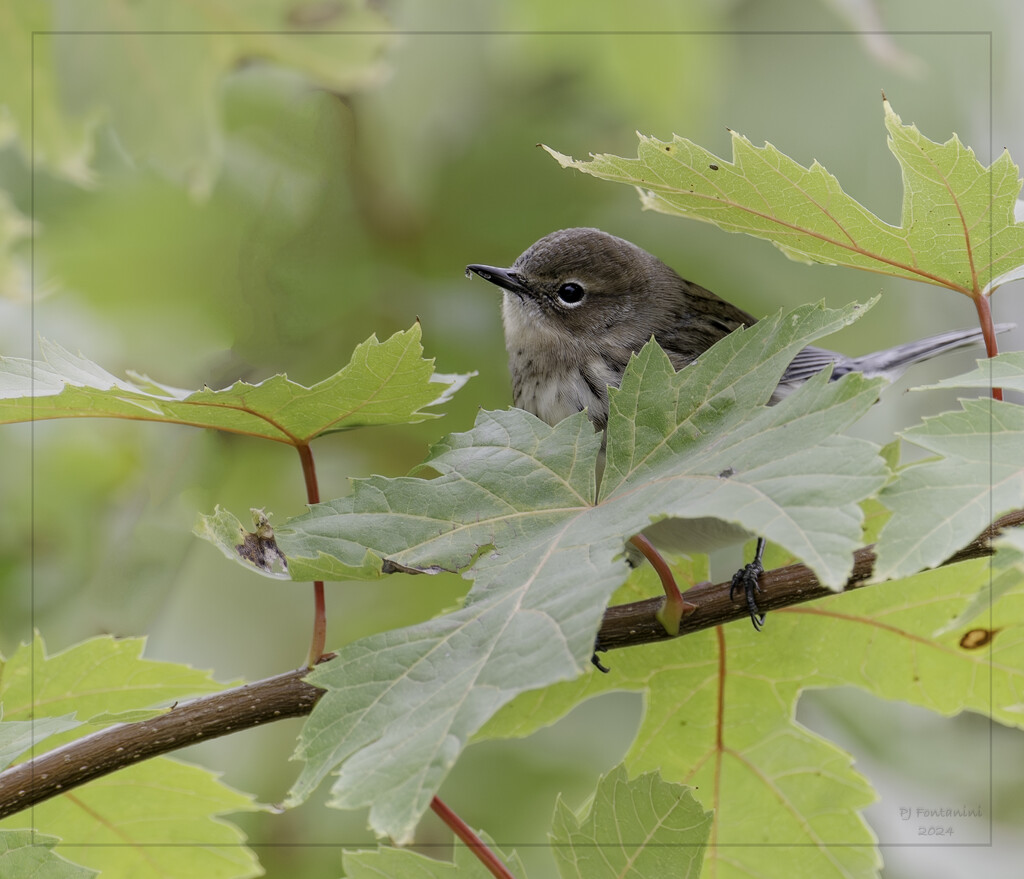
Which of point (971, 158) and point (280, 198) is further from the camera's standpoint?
point (280, 198)

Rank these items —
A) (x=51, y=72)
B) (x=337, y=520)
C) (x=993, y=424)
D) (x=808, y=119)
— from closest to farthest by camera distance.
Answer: (x=993, y=424) → (x=337, y=520) → (x=51, y=72) → (x=808, y=119)

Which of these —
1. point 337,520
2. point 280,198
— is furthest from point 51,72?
point 337,520

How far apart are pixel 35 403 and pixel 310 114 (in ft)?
7.07

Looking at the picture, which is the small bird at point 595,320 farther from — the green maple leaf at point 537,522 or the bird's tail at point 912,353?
the green maple leaf at point 537,522

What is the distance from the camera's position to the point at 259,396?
126 cm

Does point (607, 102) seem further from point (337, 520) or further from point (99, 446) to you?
point (337, 520)

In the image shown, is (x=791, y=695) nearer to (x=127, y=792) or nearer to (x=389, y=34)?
(x=127, y=792)

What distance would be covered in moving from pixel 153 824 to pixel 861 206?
4.29 feet

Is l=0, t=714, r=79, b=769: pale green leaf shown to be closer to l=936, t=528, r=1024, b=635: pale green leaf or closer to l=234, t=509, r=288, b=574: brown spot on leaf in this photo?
l=234, t=509, r=288, b=574: brown spot on leaf

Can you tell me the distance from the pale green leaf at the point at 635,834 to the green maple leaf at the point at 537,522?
1.27 feet

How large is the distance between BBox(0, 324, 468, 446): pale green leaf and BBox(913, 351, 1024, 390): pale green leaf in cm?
61

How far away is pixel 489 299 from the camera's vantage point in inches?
119

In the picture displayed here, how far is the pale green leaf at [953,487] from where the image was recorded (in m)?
0.82

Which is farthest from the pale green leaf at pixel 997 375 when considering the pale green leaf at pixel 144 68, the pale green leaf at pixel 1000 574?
the pale green leaf at pixel 144 68
